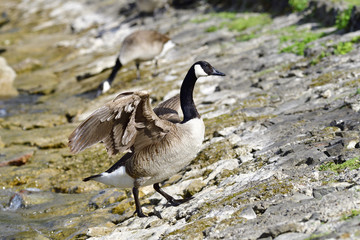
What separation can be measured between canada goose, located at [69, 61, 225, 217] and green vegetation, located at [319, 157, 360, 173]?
174 centimetres

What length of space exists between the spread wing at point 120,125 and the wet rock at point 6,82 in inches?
468

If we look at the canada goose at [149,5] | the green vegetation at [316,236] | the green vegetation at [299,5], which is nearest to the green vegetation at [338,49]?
the green vegetation at [299,5]

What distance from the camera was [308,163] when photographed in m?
5.81

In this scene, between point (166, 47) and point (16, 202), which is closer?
point (16, 202)

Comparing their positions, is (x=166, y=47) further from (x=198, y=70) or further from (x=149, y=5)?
(x=198, y=70)

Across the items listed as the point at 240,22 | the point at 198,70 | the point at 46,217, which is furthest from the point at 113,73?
the point at 198,70

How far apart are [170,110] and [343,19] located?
262 inches

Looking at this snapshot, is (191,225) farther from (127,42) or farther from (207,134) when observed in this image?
(127,42)

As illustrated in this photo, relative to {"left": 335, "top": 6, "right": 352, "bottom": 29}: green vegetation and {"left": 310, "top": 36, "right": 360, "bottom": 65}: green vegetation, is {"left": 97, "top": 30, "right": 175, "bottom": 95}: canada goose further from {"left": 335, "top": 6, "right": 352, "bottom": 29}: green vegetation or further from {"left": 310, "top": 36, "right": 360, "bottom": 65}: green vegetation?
{"left": 310, "top": 36, "right": 360, "bottom": 65}: green vegetation

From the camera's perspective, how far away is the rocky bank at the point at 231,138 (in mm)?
5004

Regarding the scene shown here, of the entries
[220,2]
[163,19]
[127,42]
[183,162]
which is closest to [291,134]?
[183,162]

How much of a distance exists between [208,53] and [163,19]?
27.8 ft

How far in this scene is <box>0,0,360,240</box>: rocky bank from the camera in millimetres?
5004

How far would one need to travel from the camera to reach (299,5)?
1469 centimetres
